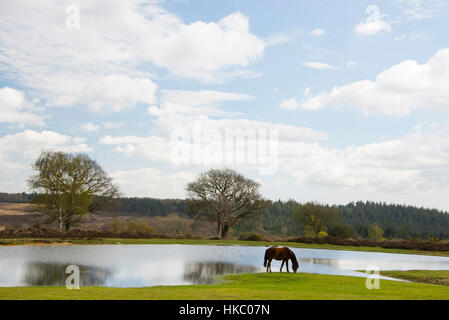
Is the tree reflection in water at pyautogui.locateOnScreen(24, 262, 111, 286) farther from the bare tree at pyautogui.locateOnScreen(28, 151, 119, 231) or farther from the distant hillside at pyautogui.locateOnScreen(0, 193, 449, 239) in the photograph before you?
the distant hillside at pyautogui.locateOnScreen(0, 193, 449, 239)

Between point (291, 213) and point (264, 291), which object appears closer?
point (264, 291)

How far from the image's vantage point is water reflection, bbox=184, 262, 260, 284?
26906 millimetres

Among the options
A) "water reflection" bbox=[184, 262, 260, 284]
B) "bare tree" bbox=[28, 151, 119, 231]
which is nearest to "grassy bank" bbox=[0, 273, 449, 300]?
"water reflection" bbox=[184, 262, 260, 284]

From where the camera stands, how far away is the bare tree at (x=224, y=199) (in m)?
84.0

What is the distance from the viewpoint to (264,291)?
61.7 feet

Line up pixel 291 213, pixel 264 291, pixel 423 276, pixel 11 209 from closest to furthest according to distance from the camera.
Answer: pixel 264 291
pixel 423 276
pixel 11 209
pixel 291 213

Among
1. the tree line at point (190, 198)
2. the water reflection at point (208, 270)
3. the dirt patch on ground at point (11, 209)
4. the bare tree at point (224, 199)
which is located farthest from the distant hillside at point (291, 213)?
the water reflection at point (208, 270)

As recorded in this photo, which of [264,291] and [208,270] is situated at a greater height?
[264,291]

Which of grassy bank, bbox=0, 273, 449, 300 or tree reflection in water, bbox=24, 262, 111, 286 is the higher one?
grassy bank, bbox=0, 273, 449, 300

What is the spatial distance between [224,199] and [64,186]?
103 feet

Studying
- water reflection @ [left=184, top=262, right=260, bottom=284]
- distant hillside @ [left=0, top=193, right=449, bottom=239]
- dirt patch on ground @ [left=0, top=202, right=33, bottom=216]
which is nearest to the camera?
water reflection @ [left=184, top=262, right=260, bottom=284]

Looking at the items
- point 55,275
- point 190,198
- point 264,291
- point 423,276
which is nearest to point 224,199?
point 190,198

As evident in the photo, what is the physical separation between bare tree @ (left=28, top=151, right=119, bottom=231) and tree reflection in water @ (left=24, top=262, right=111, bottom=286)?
38697 mm

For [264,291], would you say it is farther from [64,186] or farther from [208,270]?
[64,186]
